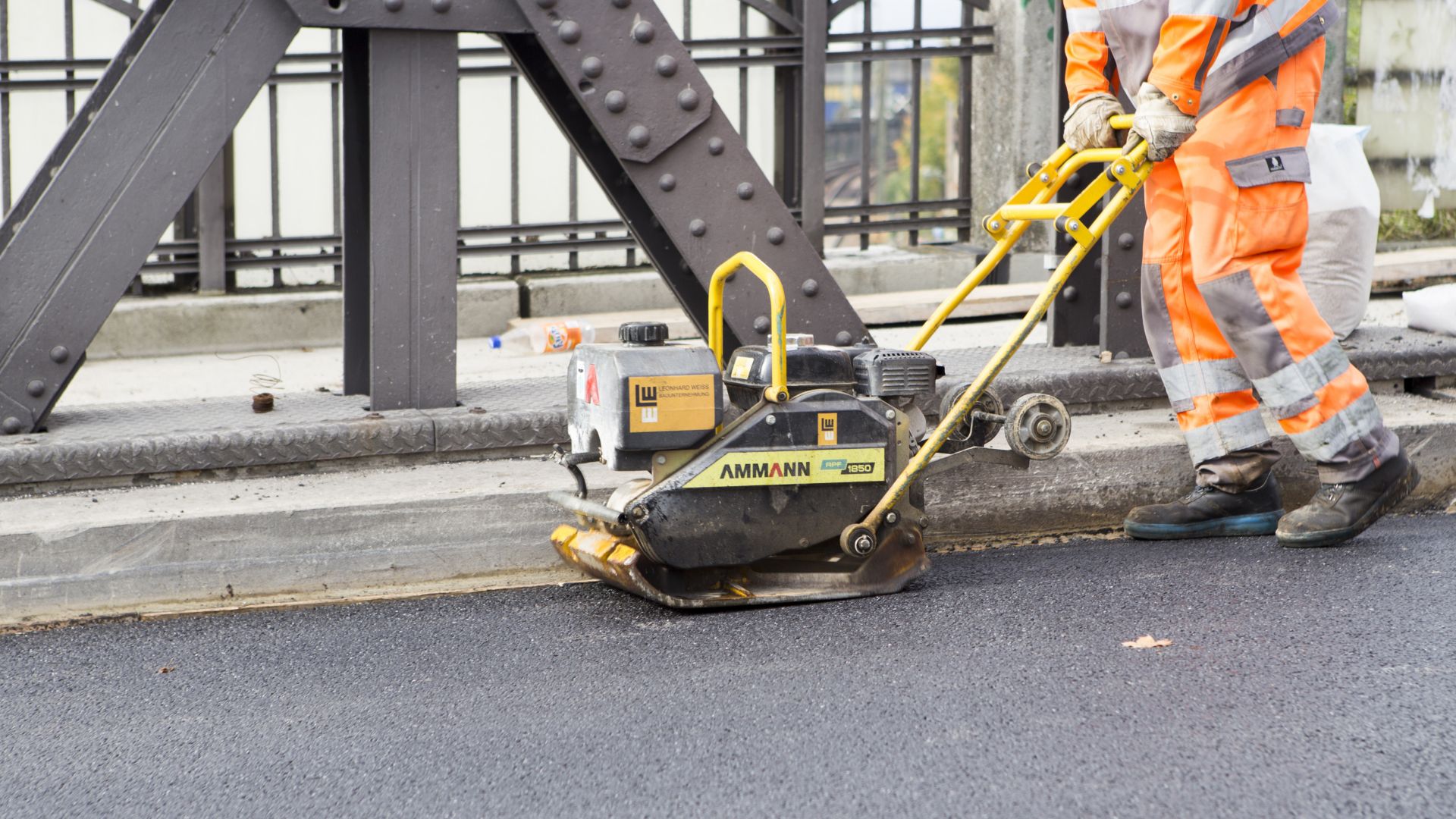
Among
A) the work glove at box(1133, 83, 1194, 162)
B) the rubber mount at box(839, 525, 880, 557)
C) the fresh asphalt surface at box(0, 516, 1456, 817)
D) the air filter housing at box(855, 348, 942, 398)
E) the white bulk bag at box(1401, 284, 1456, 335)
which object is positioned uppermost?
the work glove at box(1133, 83, 1194, 162)

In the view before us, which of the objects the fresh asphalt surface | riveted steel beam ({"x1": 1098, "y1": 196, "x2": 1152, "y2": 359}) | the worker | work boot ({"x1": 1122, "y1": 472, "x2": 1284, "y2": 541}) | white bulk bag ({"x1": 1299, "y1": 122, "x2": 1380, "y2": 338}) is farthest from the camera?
white bulk bag ({"x1": 1299, "y1": 122, "x2": 1380, "y2": 338})

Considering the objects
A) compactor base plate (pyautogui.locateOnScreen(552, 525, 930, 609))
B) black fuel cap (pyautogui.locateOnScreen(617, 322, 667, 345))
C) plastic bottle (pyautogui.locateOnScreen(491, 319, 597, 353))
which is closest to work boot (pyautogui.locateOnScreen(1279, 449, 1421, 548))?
compactor base plate (pyautogui.locateOnScreen(552, 525, 930, 609))

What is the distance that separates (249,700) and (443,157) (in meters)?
1.72

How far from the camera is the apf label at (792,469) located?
3.48 m

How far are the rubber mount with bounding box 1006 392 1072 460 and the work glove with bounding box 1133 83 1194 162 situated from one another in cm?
68

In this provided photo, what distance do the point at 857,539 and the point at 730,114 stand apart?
4.73 meters

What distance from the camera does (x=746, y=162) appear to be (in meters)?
4.22

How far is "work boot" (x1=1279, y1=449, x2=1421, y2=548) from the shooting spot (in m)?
4.00

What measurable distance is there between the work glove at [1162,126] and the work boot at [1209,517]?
3.44ft

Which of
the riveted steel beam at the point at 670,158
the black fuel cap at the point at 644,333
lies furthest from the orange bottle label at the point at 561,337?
the black fuel cap at the point at 644,333

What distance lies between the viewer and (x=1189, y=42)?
372cm

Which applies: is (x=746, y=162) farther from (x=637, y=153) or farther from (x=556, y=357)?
(x=556, y=357)

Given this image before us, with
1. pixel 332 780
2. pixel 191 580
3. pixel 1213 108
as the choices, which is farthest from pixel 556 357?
pixel 332 780

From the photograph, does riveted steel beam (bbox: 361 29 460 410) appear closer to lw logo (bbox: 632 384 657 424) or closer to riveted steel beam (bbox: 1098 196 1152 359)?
lw logo (bbox: 632 384 657 424)
